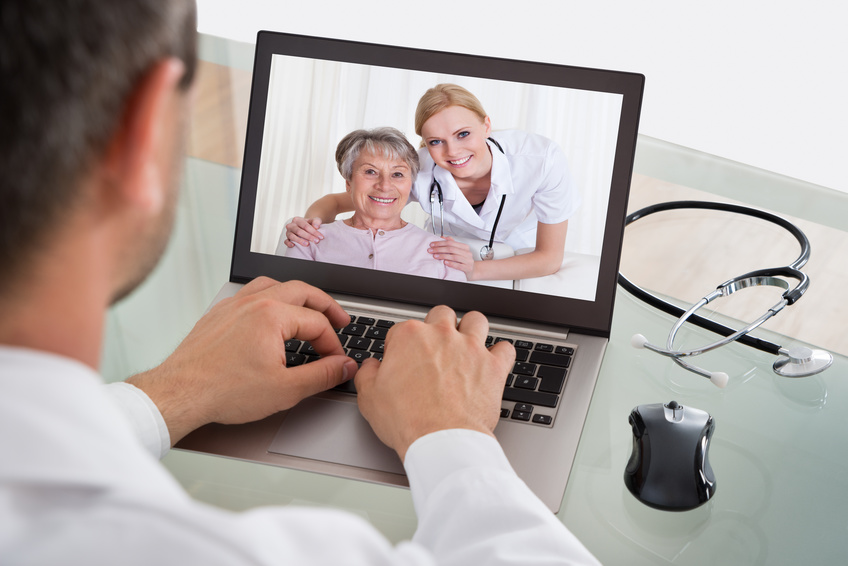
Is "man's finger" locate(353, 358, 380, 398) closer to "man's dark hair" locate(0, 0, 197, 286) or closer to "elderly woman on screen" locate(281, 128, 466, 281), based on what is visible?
"elderly woman on screen" locate(281, 128, 466, 281)

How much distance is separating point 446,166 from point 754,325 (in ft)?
1.40

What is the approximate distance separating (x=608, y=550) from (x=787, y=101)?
2.20 meters

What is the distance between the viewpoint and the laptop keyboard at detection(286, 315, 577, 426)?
819 mm

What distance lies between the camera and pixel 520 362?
88cm

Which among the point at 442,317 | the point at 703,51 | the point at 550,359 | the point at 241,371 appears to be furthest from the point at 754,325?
the point at 703,51

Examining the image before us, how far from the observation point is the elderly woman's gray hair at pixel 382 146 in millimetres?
968

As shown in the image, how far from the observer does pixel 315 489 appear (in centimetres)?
84

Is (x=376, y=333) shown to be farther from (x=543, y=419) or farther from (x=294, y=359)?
(x=543, y=419)

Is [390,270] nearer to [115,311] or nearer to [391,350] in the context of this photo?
[391,350]

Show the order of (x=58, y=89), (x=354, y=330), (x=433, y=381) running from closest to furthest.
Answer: (x=58, y=89) < (x=433, y=381) < (x=354, y=330)

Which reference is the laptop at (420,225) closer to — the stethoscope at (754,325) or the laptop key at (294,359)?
the laptop key at (294,359)

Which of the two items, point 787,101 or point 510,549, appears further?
point 787,101

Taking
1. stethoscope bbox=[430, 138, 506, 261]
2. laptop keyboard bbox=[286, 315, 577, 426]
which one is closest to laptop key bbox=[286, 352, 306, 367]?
laptop keyboard bbox=[286, 315, 577, 426]

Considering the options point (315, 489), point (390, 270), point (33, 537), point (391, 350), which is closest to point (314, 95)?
point (390, 270)
